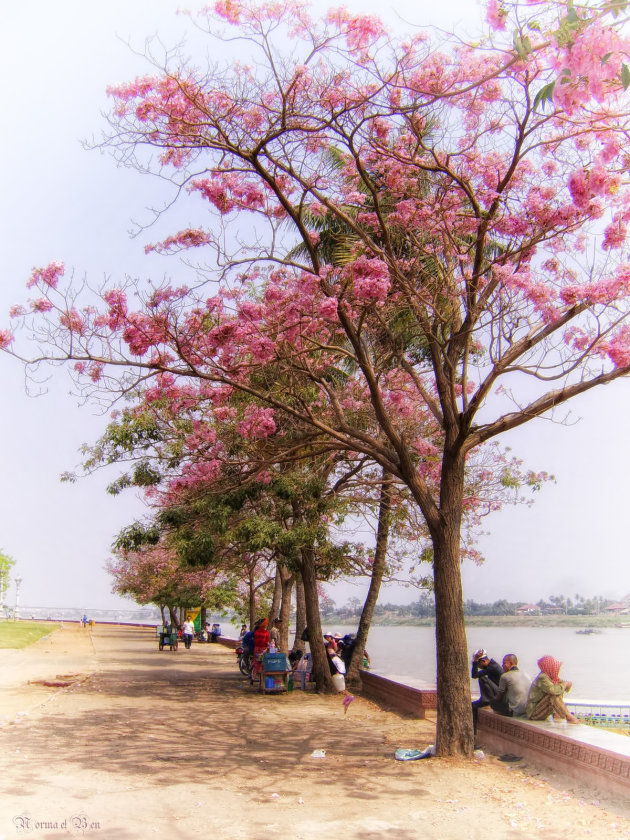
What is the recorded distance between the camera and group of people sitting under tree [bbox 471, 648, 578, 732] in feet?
28.1

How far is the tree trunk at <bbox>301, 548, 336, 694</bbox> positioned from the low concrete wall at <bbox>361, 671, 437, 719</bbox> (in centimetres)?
81

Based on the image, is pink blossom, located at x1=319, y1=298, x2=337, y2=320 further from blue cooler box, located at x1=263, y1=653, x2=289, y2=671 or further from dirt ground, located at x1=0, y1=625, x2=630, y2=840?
blue cooler box, located at x1=263, y1=653, x2=289, y2=671

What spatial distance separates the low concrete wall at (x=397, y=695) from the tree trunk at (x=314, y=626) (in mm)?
813

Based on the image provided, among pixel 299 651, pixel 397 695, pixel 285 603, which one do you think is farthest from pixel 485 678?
pixel 285 603

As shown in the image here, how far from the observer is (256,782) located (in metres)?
7.48

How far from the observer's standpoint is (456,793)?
710 centimetres

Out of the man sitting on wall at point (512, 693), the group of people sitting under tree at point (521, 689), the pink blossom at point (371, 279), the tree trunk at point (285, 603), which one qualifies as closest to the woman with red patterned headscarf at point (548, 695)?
the group of people sitting under tree at point (521, 689)

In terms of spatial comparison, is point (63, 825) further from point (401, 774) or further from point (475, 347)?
point (475, 347)

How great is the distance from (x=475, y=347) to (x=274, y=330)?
3.43 metres

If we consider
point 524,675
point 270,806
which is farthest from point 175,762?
A: point 524,675

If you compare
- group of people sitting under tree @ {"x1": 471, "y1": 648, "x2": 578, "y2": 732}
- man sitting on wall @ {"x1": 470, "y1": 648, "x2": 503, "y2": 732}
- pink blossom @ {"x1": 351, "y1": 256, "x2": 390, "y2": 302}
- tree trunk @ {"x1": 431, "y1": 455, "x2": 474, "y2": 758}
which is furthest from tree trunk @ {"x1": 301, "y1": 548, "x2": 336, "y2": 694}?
pink blossom @ {"x1": 351, "y1": 256, "x2": 390, "y2": 302}

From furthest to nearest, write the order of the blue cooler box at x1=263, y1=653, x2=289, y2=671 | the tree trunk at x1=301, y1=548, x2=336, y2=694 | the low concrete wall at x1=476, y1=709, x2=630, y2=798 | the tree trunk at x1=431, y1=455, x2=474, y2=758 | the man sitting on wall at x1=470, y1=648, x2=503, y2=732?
the tree trunk at x1=301, y1=548, x2=336, y2=694, the blue cooler box at x1=263, y1=653, x2=289, y2=671, the man sitting on wall at x1=470, y1=648, x2=503, y2=732, the tree trunk at x1=431, y1=455, x2=474, y2=758, the low concrete wall at x1=476, y1=709, x2=630, y2=798

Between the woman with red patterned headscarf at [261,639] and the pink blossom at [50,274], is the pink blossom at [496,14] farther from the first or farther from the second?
the woman with red patterned headscarf at [261,639]

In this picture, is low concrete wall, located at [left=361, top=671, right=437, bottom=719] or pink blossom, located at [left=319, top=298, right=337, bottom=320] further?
low concrete wall, located at [left=361, top=671, right=437, bottom=719]
